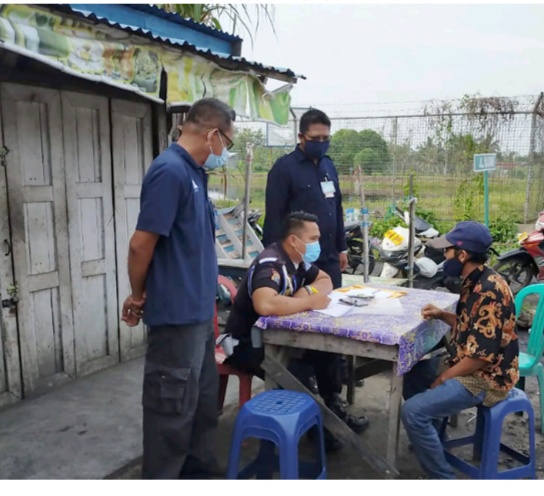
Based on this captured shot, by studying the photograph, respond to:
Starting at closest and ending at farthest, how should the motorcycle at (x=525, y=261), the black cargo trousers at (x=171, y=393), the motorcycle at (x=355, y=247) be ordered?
the black cargo trousers at (x=171, y=393) → the motorcycle at (x=525, y=261) → the motorcycle at (x=355, y=247)

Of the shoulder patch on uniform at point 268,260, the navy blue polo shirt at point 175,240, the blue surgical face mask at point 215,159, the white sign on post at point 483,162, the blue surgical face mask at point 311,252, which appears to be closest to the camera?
the navy blue polo shirt at point 175,240

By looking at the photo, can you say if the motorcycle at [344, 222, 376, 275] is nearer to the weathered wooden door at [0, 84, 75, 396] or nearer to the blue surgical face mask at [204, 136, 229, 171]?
the weathered wooden door at [0, 84, 75, 396]

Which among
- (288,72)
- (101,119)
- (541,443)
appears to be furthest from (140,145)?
(541,443)

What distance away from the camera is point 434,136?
9.91 m

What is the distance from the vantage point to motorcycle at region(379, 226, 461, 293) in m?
6.84

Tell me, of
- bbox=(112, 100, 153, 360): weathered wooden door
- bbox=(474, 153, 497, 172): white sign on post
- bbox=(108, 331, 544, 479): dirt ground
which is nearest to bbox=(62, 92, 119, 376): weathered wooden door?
bbox=(112, 100, 153, 360): weathered wooden door

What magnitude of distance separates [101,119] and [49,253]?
1085 millimetres

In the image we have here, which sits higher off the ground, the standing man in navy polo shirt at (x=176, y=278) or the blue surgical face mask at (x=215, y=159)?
the blue surgical face mask at (x=215, y=159)

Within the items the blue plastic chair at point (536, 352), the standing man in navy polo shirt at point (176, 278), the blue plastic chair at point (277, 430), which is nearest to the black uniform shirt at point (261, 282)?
the standing man in navy polo shirt at point (176, 278)

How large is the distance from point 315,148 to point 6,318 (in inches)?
90.6

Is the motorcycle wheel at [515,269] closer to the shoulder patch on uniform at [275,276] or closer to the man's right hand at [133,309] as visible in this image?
the shoulder patch on uniform at [275,276]

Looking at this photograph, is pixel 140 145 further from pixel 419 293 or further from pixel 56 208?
pixel 419 293

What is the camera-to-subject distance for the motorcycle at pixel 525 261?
6763mm

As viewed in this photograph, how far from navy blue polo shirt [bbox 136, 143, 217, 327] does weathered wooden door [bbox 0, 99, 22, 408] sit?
64.1 inches
